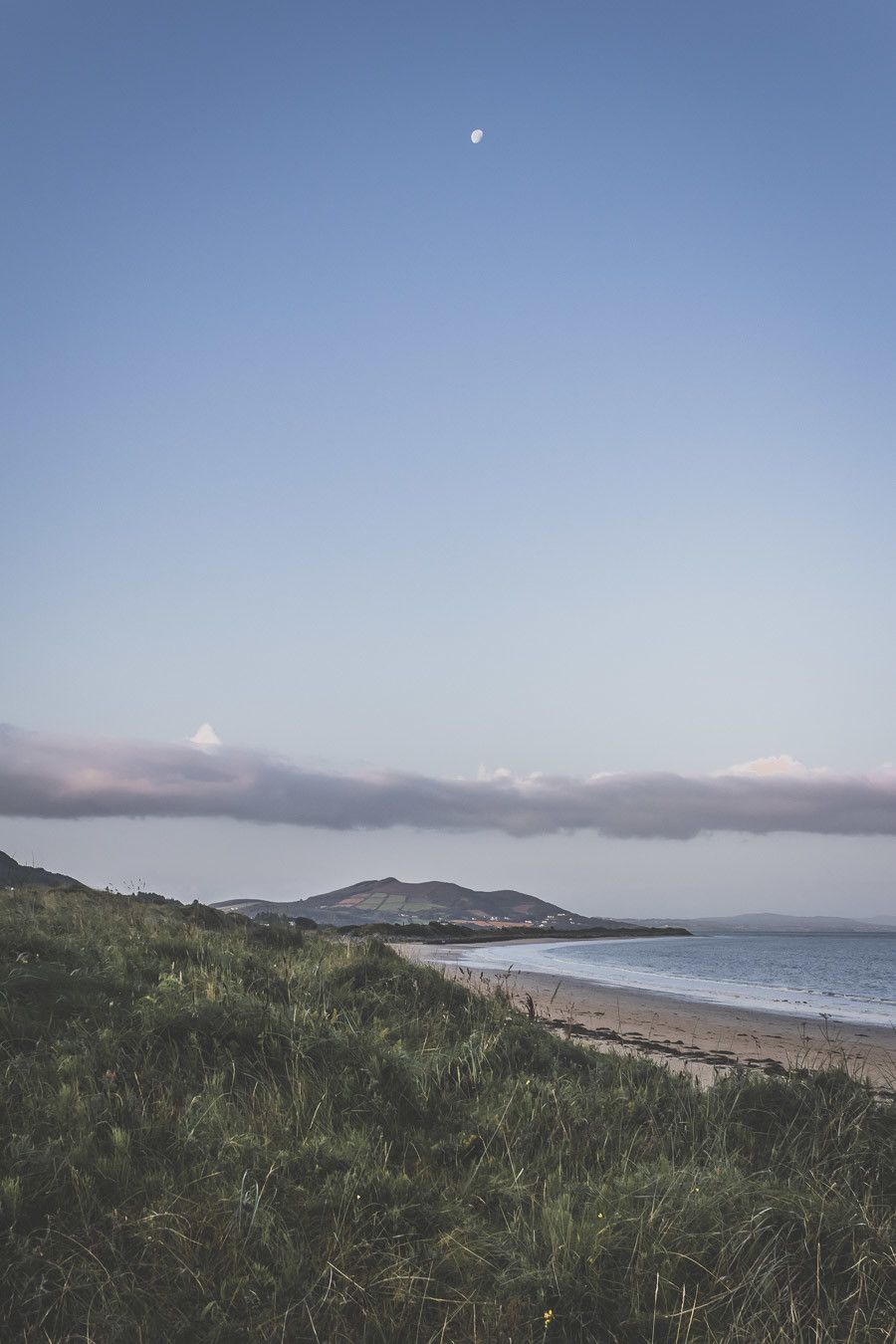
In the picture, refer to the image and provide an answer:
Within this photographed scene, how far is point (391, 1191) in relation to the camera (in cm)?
495

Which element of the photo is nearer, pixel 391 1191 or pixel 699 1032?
pixel 391 1191

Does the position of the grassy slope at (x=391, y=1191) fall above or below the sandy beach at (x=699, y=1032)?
above

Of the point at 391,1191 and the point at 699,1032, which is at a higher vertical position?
the point at 391,1191

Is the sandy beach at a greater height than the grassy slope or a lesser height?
lesser

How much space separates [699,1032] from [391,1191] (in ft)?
57.4

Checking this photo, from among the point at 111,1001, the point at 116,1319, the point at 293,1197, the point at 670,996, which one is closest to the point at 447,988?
the point at 111,1001

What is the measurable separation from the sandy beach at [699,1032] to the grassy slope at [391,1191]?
5673mm

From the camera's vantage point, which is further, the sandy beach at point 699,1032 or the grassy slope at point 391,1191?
the sandy beach at point 699,1032

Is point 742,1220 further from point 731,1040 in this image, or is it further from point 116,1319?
point 731,1040

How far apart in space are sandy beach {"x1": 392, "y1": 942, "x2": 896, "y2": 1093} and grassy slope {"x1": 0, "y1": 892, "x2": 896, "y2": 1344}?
5.67m

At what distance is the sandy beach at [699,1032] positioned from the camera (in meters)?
15.2

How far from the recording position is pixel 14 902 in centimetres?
1667

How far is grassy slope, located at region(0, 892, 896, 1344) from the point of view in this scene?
4.00m

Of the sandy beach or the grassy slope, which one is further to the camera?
the sandy beach
